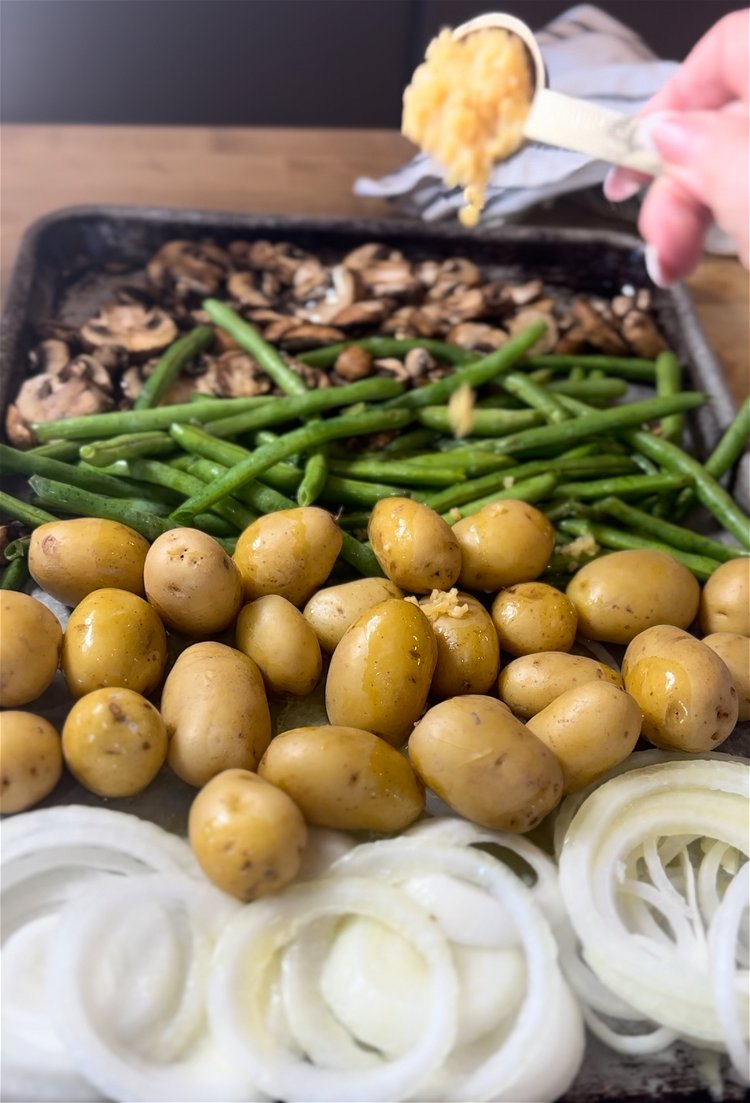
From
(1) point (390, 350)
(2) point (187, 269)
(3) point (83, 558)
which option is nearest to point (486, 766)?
(3) point (83, 558)

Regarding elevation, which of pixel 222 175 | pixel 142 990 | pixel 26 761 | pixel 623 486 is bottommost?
pixel 142 990

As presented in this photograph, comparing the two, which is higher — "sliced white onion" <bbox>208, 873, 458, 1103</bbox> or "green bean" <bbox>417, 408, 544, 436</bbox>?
"green bean" <bbox>417, 408, 544, 436</bbox>

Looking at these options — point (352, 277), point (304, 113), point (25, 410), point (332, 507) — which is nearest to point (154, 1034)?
point (332, 507)

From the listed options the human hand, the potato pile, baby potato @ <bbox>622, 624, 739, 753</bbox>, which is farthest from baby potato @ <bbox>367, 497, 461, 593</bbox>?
the human hand

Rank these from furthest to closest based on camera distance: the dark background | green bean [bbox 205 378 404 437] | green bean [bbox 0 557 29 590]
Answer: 1. the dark background
2. green bean [bbox 205 378 404 437]
3. green bean [bbox 0 557 29 590]

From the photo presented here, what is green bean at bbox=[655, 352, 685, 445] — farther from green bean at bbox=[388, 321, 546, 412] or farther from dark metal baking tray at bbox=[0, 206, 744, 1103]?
green bean at bbox=[388, 321, 546, 412]

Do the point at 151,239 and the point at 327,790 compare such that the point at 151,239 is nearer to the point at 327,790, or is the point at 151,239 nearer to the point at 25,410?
the point at 25,410

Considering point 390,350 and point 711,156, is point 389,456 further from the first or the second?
point 711,156
